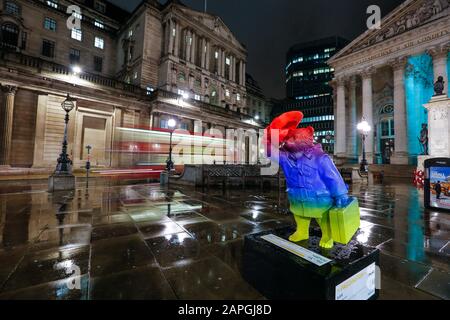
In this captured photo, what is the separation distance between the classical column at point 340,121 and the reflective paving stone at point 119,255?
27414 millimetres

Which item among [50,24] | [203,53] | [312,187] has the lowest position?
[312,187]

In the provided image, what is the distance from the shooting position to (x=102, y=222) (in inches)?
182

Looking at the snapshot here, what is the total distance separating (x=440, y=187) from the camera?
20.2 feet

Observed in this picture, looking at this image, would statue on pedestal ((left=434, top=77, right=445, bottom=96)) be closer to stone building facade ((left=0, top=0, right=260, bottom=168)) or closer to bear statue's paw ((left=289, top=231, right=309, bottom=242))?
bear statue's paw ((left=289, top=231, right=309, bottom=242))

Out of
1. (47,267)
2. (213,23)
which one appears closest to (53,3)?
(213,23)

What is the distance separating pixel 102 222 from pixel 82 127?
19.5 meters

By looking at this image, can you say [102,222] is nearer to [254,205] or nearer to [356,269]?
[254,205]

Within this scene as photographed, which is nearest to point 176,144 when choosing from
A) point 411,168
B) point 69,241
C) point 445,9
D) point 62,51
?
point 69,241

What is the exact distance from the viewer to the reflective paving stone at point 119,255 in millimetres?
2570

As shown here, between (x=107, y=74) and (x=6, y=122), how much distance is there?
1972 cm

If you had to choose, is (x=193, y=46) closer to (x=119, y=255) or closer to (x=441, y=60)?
(x=441, y=60)
